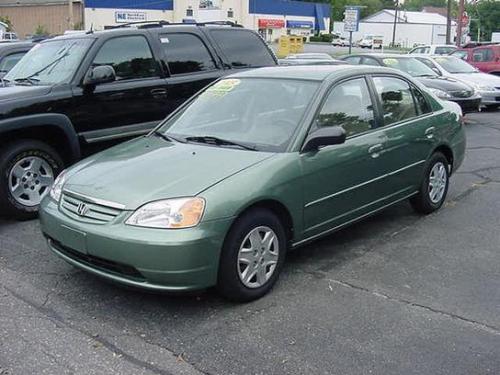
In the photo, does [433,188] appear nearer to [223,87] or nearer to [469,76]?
[223,87]

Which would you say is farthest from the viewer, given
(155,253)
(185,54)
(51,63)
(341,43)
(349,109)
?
(341,43)

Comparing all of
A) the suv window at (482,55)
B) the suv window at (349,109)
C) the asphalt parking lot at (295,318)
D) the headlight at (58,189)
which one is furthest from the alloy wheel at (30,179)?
the suv window at (482,55)

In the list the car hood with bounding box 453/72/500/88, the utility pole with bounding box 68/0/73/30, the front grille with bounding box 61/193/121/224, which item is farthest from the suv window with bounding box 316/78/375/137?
the utility pole with bounding box 68/0/73/30

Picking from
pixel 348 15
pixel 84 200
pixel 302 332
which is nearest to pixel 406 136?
pixel 302 332

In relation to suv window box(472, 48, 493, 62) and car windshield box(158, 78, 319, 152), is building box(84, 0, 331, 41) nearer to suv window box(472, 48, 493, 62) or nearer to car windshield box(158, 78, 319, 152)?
suv window box(472, 48, 493, 62)

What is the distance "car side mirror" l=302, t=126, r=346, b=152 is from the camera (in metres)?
4.52

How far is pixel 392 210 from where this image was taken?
257 inches

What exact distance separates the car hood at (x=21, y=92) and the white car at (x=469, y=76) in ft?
34.7

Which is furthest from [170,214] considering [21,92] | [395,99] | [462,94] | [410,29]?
[410,29]

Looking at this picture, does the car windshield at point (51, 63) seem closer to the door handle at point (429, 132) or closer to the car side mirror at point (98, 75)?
the car side mirror at point (98, 75)

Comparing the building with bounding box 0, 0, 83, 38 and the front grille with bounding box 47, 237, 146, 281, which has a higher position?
the building with bounding box 0, 0, 83, 38

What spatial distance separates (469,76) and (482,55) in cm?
537

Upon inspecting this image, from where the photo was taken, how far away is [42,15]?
190ft

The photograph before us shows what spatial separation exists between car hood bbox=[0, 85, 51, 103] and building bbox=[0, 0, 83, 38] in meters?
50.0
